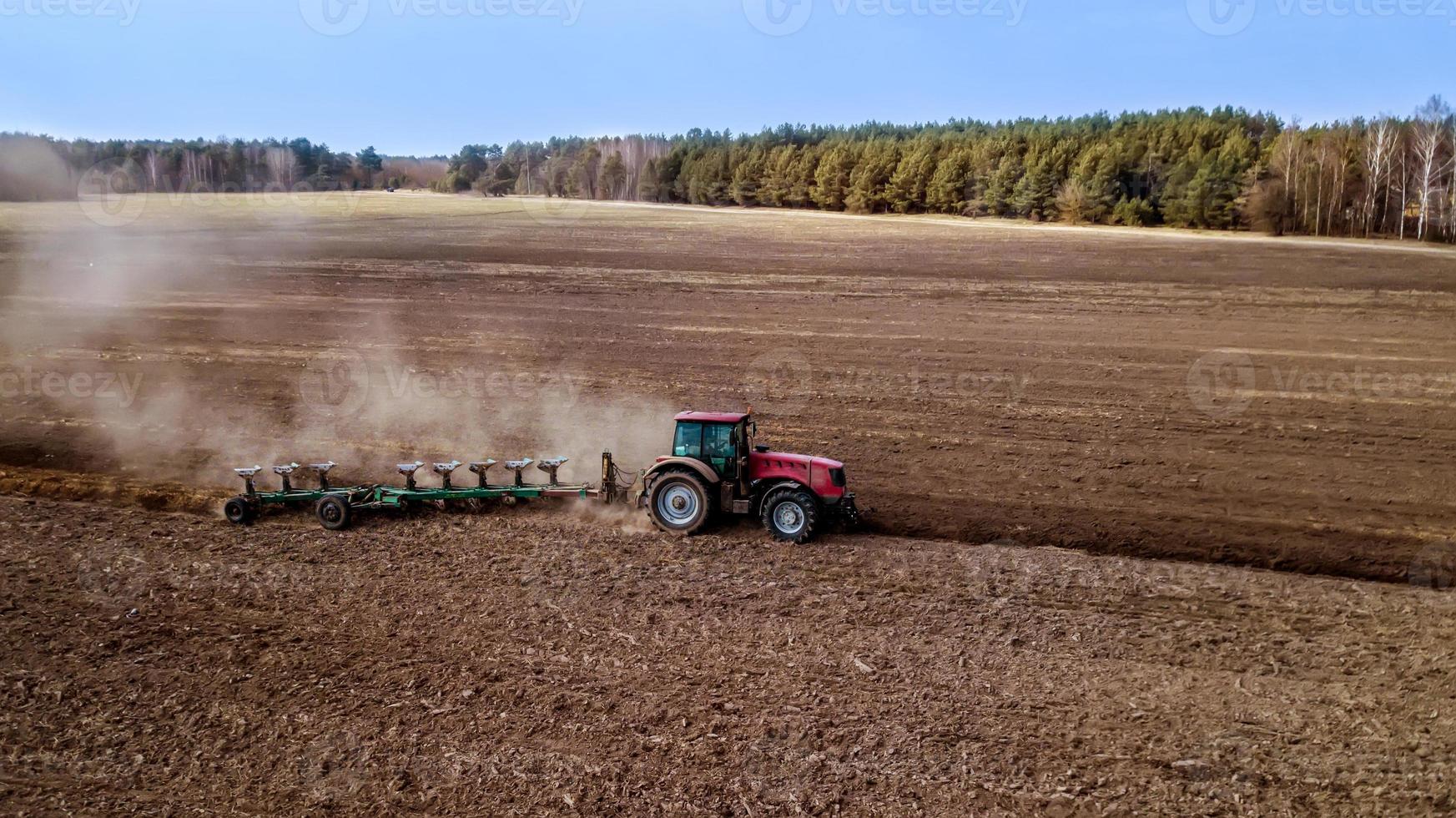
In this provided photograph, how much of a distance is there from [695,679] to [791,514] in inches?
149

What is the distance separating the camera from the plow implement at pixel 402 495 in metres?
12.5

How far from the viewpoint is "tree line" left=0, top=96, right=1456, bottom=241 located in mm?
52250

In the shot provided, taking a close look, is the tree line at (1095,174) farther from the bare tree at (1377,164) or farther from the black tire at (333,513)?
the black tire at (333,513)

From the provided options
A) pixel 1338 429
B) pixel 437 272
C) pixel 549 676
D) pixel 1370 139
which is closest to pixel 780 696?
pixel 549 676

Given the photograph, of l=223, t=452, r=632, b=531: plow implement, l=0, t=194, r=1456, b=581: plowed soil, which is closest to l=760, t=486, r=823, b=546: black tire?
l=0, t=194, r=1456, b=581: plowed soil

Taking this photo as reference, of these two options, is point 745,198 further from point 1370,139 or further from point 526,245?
point 1370,139

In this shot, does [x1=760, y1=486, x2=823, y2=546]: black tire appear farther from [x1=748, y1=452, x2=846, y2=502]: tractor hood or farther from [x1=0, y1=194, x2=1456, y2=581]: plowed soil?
[x1=0, y1=194, x2=1456, y2=581]: plowed soil

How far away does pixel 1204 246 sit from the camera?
47.3 m

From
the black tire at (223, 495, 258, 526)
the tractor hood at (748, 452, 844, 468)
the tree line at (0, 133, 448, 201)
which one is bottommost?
the black tire at (223, 495, 258, 526)

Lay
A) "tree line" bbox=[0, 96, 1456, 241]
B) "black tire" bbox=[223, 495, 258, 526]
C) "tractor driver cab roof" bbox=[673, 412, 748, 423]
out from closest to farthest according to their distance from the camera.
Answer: "tractor driver cab roof" bbox=[673, 412, 748, 423] → "black tire" bbox=[223, 495, 258, 526] → "tree line" bbox=[0, 96, 1456, 241]

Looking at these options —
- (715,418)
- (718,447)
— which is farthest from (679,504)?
(715,418)

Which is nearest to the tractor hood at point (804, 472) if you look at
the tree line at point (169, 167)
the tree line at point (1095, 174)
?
the tree line at point (169, 167)

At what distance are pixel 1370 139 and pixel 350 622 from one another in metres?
67.7

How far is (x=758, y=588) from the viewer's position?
34.6ft
